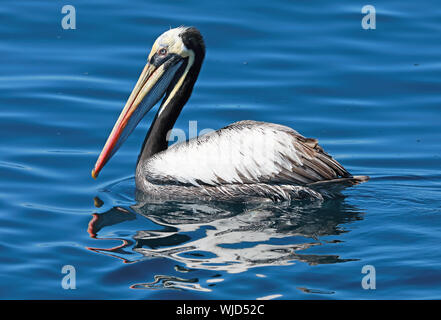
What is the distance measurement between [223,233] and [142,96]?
1.99m

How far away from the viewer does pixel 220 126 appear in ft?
34.6

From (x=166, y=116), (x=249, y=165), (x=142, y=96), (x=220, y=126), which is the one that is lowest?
→ (x=249, y=165)

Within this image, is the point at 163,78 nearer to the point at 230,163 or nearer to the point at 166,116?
the point at 166,116

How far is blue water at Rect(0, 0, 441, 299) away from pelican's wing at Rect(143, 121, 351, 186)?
257 mm

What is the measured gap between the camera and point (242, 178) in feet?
28.2

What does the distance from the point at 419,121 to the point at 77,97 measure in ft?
13.0

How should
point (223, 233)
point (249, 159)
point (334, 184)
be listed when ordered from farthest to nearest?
point (249, 159), point (334, 184), point (223, 233)

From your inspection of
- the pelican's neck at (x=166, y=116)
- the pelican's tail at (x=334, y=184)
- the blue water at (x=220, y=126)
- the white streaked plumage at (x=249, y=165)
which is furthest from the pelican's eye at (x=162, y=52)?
the pelican's tail at (x=334, y=184)

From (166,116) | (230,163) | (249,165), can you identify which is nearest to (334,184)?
(249,165)

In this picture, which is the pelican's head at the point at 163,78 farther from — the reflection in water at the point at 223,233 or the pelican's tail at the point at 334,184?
the pelican's tail at the point at 334,184

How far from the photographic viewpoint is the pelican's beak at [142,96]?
911 cm

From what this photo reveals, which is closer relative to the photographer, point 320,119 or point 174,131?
point 174,131
